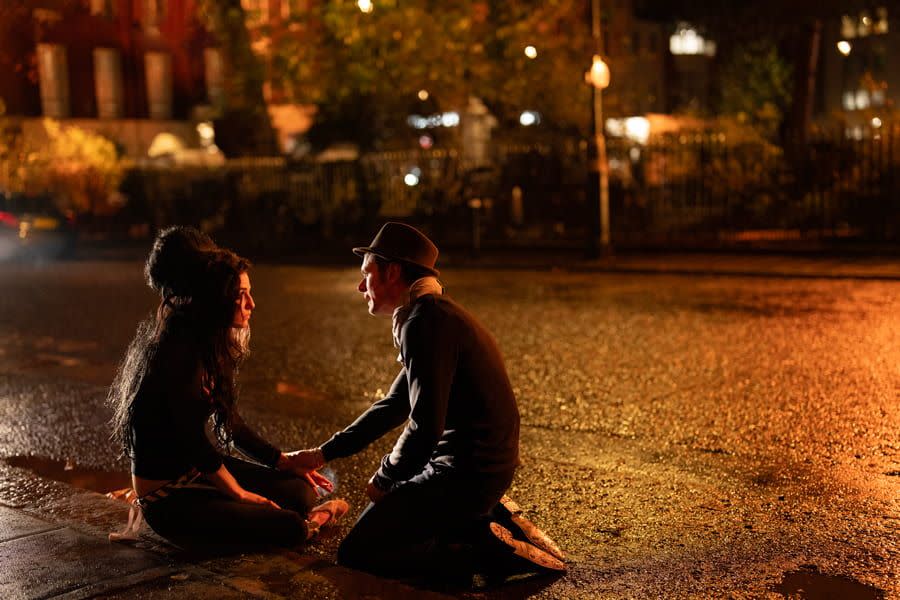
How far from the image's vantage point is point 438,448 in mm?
4477

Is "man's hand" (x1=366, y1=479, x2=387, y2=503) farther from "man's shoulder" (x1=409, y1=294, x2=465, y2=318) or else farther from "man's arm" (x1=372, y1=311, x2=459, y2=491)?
"man's shoulder" (x1=409, y1=294, x2=465, y2=318)

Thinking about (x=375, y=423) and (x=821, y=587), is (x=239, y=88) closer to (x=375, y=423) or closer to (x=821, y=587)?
(x=375, y=423)

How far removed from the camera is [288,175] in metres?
27.4

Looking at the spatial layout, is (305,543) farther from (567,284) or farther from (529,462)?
(567,284)

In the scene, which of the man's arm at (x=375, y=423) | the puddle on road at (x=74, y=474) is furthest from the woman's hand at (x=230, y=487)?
the puddle on road at (x=74, y=474)

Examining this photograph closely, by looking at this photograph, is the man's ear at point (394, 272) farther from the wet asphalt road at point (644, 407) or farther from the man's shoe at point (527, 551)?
the wet asphalt road at point (644, 407)

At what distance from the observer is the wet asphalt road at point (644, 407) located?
485cm

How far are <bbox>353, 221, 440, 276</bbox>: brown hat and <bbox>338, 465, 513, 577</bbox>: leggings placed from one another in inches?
33.3

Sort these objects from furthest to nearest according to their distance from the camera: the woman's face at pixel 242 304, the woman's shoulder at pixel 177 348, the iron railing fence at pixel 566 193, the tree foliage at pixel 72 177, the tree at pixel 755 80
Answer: the tree at pixel 755 80 → the tree foliage at pixel 72 177 → the iron railing fence at pixel 566 193 → the woman's face at pixel 242 304 → the woman's shoulder at pixel 177 348

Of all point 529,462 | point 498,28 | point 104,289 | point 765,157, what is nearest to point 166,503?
point 529,462

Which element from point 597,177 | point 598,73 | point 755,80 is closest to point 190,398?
point 598,73

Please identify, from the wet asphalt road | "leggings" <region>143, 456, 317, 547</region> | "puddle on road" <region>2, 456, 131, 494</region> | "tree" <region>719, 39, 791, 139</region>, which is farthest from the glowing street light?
"tree" <region>719, 39, 791, 139</region>

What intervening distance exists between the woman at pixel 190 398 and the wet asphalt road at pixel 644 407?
0.52 metres

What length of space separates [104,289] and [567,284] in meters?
7.04
